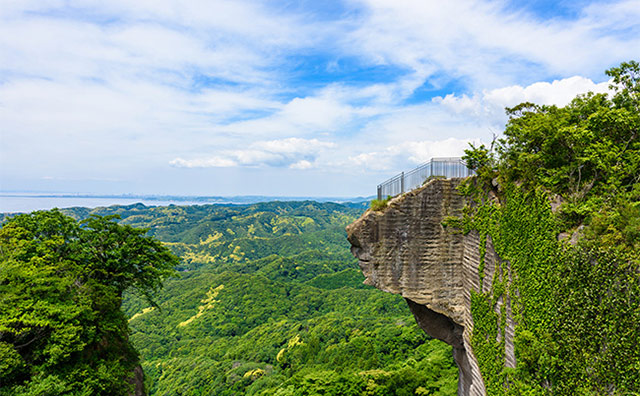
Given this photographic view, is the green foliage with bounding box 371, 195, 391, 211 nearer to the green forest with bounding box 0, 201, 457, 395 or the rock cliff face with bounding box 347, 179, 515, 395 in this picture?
the rock cliff face with bounding box 347, 179, 515, 395

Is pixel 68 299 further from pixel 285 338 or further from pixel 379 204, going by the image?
pixel 285 338

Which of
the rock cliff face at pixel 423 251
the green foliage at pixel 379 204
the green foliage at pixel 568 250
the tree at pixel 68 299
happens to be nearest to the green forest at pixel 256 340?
the tree at pixel 68 299

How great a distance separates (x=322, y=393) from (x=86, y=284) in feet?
56.5

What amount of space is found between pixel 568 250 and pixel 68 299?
20.1 m

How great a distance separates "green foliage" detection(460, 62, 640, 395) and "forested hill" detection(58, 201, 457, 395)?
1258 cm

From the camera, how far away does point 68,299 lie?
15430mm

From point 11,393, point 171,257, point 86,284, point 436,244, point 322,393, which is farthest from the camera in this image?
point 322,393

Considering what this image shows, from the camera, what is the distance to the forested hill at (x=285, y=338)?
26.1m

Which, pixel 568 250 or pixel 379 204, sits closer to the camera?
pixel 568 250

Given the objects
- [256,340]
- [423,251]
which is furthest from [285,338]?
[423,251]

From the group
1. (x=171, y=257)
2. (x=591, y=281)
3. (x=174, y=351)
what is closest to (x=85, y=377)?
(x=171, y=257)

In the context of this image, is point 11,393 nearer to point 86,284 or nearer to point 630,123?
point 86,284

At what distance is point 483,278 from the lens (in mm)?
12344

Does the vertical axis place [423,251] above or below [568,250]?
below
